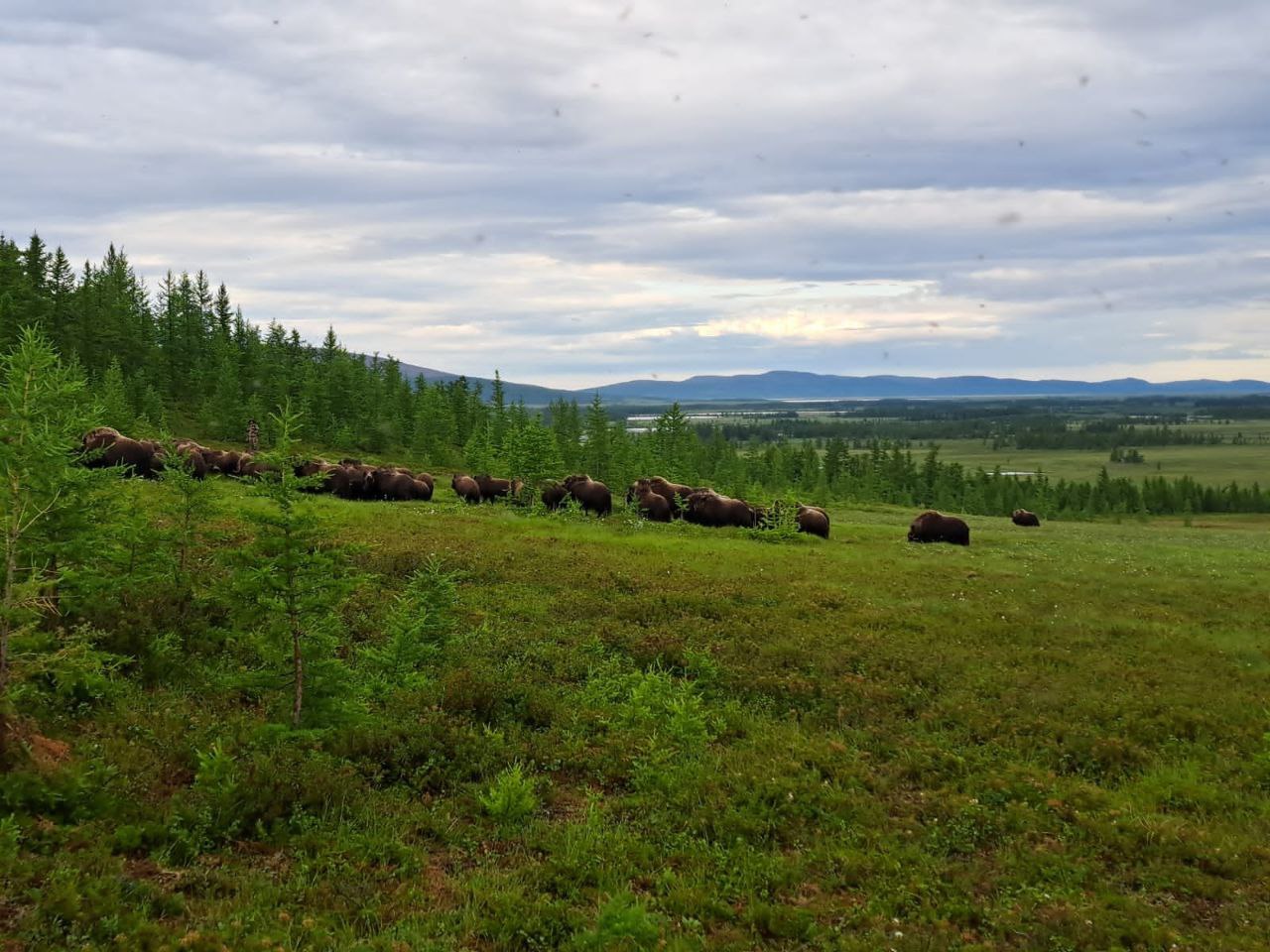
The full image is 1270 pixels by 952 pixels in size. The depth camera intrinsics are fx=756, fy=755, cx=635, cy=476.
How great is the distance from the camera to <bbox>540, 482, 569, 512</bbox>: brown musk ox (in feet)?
147

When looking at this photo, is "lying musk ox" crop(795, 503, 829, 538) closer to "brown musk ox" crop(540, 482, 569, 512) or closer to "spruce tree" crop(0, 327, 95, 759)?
"brown musk ox" crop(540, 482, 569, 512)

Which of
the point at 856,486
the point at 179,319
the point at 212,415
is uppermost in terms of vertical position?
the point at 179,319

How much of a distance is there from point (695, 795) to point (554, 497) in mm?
33929

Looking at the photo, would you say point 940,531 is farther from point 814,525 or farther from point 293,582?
point 293,582

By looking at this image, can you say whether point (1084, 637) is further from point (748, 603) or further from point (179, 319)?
point (179, 319)

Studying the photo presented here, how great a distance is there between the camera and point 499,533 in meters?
31.7

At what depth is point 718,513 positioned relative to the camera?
43688 millimetres

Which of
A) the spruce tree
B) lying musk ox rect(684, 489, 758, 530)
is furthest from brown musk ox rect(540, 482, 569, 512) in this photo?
the spruce tree

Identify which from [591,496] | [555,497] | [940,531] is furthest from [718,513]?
[940,531]

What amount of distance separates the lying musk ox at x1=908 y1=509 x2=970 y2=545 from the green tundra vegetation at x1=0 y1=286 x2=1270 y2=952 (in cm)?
2007

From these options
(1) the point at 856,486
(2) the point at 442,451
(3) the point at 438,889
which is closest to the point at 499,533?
(3) the point at 438,889

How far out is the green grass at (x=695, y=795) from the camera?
28.1 ft

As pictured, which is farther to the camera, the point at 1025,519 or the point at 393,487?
the point at 1025,519

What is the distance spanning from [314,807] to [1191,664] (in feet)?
63.8
